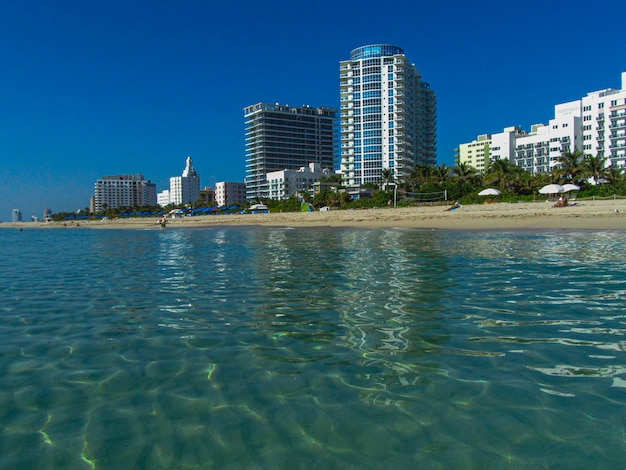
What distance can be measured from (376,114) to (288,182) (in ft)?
127

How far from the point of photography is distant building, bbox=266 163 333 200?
16125 cm

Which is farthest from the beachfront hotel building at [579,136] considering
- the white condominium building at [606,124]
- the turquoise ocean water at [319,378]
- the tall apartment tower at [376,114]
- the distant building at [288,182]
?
the turquoise ocean water at [319,378]

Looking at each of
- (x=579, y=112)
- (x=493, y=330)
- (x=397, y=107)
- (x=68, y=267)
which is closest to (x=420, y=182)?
(x=397, y=107)

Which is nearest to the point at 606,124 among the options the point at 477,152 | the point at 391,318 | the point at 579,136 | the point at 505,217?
the point at 579,136

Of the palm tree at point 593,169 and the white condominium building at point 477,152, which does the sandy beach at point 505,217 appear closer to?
the palm tree at point 593,169

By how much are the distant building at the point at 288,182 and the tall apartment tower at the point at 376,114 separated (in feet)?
72.3

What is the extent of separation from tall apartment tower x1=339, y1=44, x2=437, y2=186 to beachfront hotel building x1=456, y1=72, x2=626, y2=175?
29.6 meters

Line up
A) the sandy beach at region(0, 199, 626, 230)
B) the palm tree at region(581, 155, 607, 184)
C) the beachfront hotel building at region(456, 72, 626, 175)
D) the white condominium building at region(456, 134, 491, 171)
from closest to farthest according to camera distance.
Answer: the sandy beach at region(0, 199, 626, 230) < the palm tree at region(581, 155, 607, 184) < the beachfront hotel building at region(456, 72, 626, 175) < the white condominium building at region(456, 134, 491, 171)

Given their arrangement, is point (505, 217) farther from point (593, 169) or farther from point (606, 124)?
point (606, 124)

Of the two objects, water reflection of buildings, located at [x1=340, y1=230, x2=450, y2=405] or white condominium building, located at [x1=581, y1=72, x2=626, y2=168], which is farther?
white condominium building, located at [x1=581, y1=72, x2=626, y2=168]

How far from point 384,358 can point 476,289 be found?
5593 mm

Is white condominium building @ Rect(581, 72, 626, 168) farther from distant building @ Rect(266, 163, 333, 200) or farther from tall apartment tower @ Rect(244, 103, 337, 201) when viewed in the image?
tall apartment tower @ Rect(244, 103, 337, 201)

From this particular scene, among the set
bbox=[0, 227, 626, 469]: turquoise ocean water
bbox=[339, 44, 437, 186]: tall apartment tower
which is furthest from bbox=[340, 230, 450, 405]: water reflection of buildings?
bbox=[339, 44, 437, 186]: tall apartment tower

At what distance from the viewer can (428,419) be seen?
4207 millimetres
